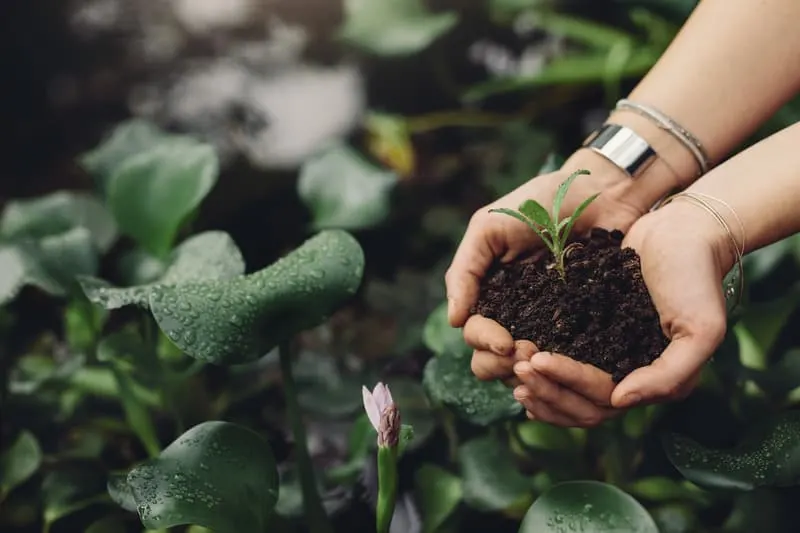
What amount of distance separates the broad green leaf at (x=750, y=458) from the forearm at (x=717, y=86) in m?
0.25

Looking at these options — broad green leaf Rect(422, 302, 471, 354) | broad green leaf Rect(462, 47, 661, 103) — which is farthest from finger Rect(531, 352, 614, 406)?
broad green leaf Rect(462, 47, 661, 103)

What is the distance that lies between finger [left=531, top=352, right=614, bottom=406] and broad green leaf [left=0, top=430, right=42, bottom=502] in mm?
669

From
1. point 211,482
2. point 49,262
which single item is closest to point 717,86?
point 211,482

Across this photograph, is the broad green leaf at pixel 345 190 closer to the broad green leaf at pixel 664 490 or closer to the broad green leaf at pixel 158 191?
the broad green leaf at pixel 158 191

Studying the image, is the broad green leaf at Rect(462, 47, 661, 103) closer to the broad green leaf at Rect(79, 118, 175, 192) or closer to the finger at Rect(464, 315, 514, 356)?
the broad green leaf at Rect(79, 118, 175, 192)

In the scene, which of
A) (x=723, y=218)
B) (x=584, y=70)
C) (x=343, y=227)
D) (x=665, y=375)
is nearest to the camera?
(x=665, y=375)

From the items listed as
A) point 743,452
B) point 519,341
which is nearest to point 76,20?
point 519,341

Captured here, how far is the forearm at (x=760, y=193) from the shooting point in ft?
2.74

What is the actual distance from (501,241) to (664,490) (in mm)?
334

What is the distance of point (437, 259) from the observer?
1.48 meters

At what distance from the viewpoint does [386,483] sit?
2.37 feet

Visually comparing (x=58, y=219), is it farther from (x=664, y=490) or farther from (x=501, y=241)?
(x=664, y=490)

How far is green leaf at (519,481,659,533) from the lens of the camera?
2.53 feet

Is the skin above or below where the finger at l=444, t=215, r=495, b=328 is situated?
above
